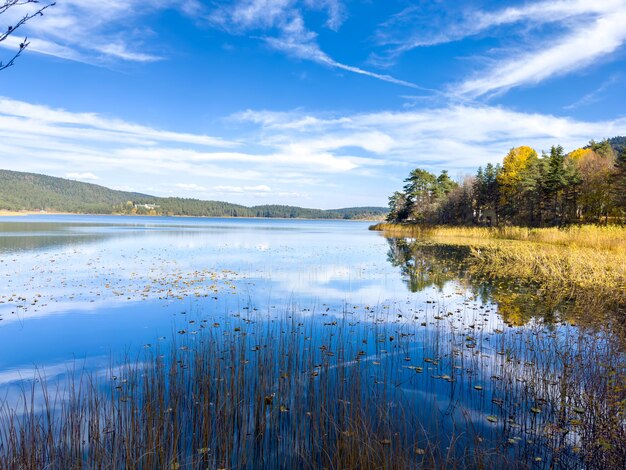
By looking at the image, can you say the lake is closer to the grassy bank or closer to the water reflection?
the water reflection

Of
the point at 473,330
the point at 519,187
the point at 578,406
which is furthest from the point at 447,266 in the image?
the point at 519,187

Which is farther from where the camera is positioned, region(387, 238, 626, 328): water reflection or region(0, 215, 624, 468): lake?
region(387, 238, 626, 328): water reflection

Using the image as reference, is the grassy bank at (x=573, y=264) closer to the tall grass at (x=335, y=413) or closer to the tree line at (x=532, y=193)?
the tall grass at (x=335, y=413)

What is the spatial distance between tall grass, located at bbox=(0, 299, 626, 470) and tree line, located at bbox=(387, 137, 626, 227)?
47054mm

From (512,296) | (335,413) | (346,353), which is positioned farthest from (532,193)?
(335,413)

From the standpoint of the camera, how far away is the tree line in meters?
50.4

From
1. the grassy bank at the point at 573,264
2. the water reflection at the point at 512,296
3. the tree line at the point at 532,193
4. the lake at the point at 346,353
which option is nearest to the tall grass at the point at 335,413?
the lake at the point at 346,353

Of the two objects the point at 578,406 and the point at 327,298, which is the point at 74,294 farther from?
the point at 578,406

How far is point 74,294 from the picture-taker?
14.5 meters

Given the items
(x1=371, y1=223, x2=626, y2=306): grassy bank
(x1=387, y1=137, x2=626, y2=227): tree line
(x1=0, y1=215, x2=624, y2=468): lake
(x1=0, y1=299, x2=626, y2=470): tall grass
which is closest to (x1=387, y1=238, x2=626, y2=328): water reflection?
(x1=0, y1=215, x2=624, y2=468): lake

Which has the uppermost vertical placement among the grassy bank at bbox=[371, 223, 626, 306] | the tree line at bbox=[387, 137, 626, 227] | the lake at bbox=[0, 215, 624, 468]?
the tree line at bbox=[387, 137, 626, 227]

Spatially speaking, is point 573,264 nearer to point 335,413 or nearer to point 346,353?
point 346,353

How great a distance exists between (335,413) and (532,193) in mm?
62565

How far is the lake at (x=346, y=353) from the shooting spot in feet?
16.4
